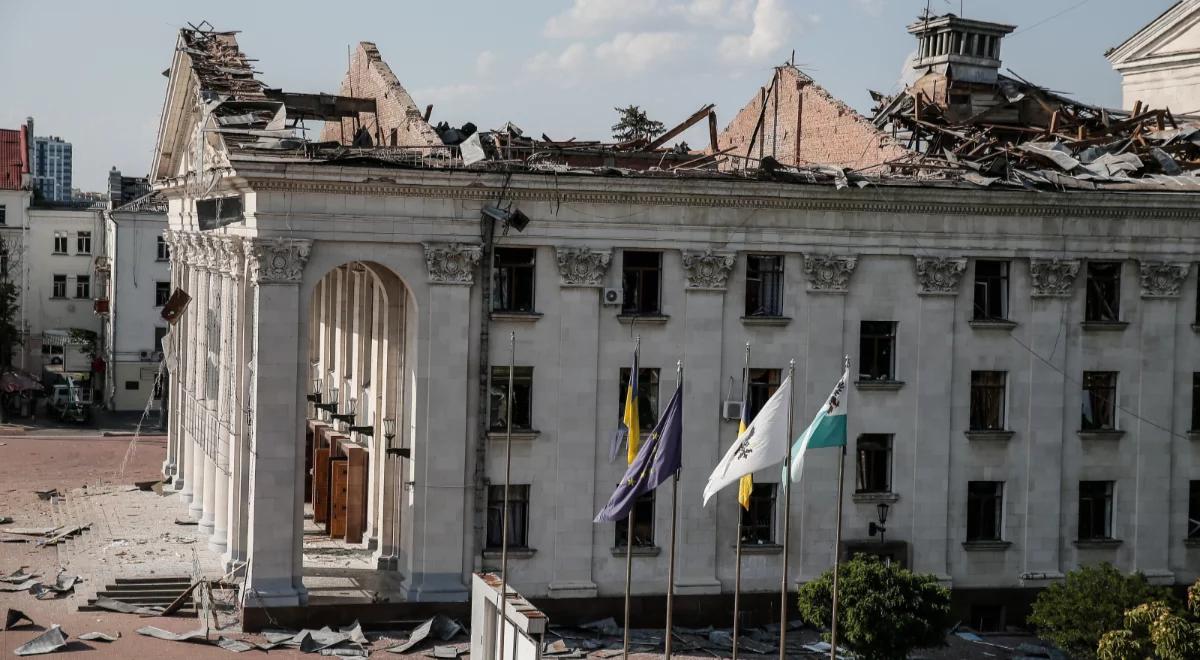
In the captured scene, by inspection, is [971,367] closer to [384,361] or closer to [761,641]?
[761,641]

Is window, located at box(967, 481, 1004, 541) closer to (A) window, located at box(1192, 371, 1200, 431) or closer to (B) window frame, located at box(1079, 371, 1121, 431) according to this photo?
(B) window frame, located at box(1079, 371, 1121, 431)

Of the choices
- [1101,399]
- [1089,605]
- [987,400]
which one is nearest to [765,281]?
[987,400]

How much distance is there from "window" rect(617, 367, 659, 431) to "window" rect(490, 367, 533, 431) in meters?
2.33

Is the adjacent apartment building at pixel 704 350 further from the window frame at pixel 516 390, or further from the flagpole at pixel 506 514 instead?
the flagpole at pixel 506 514

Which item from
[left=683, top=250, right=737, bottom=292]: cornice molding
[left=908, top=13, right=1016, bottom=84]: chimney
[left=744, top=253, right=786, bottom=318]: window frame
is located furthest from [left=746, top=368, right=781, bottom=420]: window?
[left=908, top=13, right=1016, bottom=84]: chimney

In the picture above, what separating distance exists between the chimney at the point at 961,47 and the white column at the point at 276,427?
2458 centimetres

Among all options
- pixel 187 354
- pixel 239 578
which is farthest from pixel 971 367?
pixel 187 354

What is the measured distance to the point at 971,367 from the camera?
4422cm

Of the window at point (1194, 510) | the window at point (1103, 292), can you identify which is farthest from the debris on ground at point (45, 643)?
the window at point (1194, 510)

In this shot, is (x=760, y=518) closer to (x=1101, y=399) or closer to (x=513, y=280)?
(x=513, y=280)

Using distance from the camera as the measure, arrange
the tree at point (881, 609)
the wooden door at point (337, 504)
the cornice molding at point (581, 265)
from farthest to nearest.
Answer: the wooden door at point (337, 504) < the cornice molding at point (581, 265) < the tree at point (881, 609)

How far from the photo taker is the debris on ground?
3756 centimetres

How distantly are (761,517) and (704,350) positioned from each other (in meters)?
4.65

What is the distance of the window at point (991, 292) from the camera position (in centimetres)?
4438
